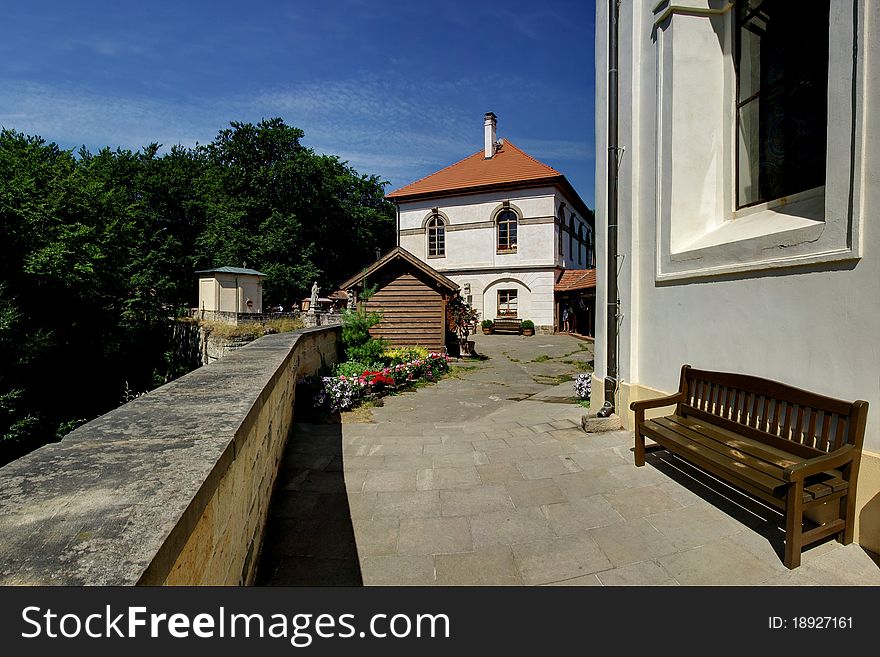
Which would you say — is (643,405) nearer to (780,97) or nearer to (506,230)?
(780,97)

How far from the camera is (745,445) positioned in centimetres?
369

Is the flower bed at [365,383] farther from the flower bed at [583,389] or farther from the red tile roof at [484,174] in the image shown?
the red tile roof at [484,174]

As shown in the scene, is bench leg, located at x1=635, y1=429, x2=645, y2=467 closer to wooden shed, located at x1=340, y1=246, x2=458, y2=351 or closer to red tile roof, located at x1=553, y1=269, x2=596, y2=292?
wooden shed, located at x1=340, y1=246, x2=458, y2=351

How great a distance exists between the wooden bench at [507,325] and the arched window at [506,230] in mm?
4397

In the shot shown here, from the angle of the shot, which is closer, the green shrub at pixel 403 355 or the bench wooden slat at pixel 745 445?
the bench wooden slat at pixel 745 445

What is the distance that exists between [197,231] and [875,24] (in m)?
42.8

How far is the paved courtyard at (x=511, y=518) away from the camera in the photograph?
2846 millimetres

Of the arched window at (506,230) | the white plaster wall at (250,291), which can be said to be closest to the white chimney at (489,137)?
the arched window at (506,230)

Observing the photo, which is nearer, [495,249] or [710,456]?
[710,456]

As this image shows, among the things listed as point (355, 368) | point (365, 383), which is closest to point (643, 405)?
point (365, 383)

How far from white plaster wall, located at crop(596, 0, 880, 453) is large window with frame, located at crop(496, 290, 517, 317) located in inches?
858

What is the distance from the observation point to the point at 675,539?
126 inches

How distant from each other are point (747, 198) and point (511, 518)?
165 inches
